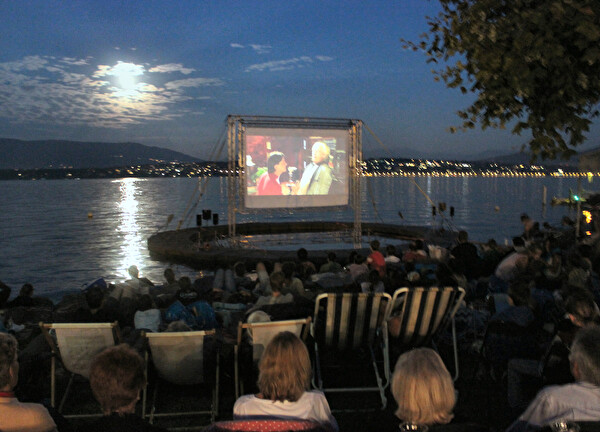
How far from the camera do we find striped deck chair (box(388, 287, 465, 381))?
4.23 metres

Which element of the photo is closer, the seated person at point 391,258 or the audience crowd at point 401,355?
the audience crowd at point 401,355

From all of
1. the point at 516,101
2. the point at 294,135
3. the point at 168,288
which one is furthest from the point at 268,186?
the point at 516,101

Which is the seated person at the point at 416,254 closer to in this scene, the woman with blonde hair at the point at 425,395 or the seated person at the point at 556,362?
the seated person at the point at 556,362

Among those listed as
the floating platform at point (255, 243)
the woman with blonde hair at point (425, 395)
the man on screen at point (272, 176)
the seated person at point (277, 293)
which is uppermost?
the man on screen at point (272, 176)

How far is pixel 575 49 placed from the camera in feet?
12.0

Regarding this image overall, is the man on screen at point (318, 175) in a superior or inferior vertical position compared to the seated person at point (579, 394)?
superior

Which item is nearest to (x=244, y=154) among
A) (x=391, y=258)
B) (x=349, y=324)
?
(x=391, y=258)

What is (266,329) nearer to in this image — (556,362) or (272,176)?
(556,362)

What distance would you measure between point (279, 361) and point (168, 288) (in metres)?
6.37

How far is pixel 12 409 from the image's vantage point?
7.13 feet

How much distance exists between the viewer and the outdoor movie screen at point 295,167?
1648 cm

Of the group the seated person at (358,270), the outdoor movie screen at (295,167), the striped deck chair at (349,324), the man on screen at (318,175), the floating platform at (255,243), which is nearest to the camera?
the striped deck chair at (349,324)

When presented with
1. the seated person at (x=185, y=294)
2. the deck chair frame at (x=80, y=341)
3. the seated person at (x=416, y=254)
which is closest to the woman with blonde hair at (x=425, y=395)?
the deck chair frame at (x=80, y=341)

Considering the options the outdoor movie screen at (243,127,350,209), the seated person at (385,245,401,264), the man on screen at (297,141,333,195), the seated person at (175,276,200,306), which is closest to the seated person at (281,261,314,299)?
the seated person at (175,276,200,306)
